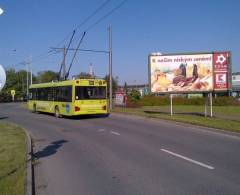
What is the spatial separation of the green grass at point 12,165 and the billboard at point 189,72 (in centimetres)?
1599

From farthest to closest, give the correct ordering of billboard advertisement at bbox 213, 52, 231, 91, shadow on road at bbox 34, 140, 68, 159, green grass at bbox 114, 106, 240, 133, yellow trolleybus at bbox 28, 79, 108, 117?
billboard advertisement at bbox 213, 52, 231, 91
yellow trolleybus at bbox 28, 79, 108, 117
green grass at bbox 114, 106, 240, 133
shadow on road at bbox 34, 140, 68, 159

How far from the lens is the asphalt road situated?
6.92 metres

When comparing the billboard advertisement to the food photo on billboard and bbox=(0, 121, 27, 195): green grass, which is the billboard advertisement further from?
bbox=(0, 121, 27, 195): green grass

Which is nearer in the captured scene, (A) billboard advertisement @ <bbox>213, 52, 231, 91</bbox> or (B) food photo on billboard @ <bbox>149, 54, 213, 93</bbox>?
(A) billboard advertisement @ <bbox>213, 52, 231, 91</bbox>

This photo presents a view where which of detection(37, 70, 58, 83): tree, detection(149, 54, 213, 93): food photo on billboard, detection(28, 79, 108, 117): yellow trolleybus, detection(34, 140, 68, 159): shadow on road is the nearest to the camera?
detection(34, 140, 68, 159): shadow on road

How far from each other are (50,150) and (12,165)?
126 inches

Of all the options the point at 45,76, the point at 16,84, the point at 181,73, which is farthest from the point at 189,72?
the point at 45,76

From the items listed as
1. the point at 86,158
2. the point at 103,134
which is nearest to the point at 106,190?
the point at 86,158

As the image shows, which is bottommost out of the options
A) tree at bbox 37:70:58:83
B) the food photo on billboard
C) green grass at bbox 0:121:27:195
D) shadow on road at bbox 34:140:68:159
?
shadow on road at bbox 34:140:68:159

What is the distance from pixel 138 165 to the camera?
9.04 metres

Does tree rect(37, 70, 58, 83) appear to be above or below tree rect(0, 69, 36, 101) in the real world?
above

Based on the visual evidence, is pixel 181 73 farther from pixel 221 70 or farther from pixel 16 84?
pixel 16 84

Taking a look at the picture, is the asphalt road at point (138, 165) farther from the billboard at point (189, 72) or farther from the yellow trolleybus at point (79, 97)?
the billboard at point (189, 72)

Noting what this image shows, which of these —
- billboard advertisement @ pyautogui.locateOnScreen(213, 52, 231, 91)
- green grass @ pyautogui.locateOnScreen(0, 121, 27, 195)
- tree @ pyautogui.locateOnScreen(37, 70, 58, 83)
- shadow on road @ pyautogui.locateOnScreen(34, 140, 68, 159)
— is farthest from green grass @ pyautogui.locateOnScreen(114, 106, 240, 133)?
tree @ pyautogui.locateOnScreen(37, 70, 58, 83)
